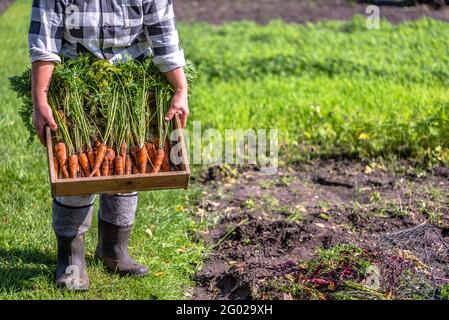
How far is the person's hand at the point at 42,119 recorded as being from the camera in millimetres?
3770

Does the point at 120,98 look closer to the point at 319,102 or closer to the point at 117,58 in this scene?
the point at 117,58

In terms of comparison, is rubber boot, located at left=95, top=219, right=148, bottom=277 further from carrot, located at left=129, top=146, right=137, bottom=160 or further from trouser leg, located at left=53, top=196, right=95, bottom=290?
carrot, located at left=129, top=146, right=137, bottom=160

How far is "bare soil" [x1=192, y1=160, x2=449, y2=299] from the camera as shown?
4.42 m

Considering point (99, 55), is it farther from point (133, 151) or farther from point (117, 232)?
point (117, 232)

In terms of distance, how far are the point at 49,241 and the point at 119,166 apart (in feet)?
3.42

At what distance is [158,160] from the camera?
390 cm

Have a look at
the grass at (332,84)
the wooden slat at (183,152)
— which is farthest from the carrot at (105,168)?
the grass at (332,84)

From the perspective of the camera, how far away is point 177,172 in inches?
147

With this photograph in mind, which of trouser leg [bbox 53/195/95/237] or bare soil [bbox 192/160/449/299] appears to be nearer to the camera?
trouser leg [bbox 53/195/95/237]

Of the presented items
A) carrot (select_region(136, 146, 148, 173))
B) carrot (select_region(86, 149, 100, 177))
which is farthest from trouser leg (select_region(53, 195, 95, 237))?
carrot (select_region(136, 146, 148, 173))

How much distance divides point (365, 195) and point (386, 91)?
1801mm

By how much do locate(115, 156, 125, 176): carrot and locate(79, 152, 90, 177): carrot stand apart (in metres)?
0.13

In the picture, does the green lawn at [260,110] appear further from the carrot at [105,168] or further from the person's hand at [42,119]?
the person's hand at [42,119]
